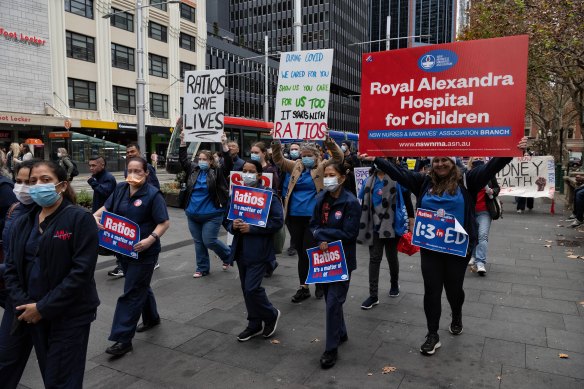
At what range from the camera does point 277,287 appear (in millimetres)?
6262

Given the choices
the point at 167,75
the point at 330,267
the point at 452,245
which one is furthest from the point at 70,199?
the point at 167,75

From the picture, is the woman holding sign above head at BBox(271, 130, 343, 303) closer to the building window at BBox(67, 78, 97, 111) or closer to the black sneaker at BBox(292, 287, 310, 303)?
the black sneaker at BBox(292, 287, 310, 303)

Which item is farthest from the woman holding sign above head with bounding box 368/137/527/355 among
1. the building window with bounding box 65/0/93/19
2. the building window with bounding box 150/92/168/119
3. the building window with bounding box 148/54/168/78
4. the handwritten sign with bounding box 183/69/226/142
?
the building window with bounding box 148/54/168/78

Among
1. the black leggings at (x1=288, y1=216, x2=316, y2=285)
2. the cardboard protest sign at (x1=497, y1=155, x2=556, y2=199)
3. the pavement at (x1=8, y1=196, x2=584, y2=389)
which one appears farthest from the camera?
the cardboard protest sign at (x1=497, y1=155, x2=556, y2=199)

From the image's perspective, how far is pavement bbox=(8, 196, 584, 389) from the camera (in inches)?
148

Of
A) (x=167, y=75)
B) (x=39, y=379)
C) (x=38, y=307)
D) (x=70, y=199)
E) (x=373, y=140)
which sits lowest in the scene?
(x=39, y=379)

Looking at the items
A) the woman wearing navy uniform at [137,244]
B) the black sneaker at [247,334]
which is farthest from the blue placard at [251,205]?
the black sneaker at [247,334]

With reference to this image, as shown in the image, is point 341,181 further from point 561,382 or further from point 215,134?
point 215,134

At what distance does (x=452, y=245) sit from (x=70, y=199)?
3.04 metres

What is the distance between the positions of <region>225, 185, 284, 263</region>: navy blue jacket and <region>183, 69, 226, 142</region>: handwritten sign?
277 centimetres

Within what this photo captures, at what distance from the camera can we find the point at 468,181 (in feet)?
13.9

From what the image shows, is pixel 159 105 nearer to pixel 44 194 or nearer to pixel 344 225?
pixel 344 225

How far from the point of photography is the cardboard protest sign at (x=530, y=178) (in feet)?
42.6

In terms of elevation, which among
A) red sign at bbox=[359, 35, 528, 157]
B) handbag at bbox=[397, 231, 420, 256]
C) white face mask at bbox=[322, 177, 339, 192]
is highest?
red sign at bbox=[359, 35, 528, 157]
